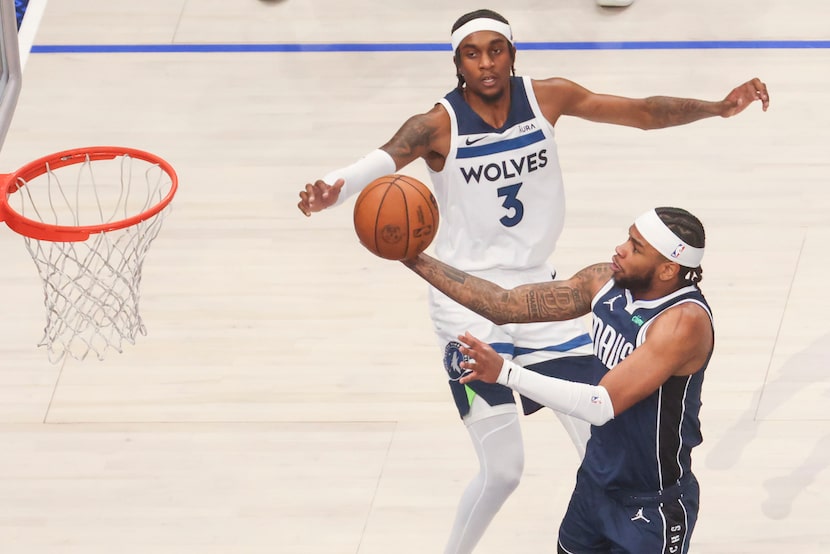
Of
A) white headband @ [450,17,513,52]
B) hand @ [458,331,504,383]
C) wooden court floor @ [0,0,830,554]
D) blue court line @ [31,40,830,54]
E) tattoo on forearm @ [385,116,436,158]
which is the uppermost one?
white headband @ [450,17,513,52]

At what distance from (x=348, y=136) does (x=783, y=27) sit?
2989 mm

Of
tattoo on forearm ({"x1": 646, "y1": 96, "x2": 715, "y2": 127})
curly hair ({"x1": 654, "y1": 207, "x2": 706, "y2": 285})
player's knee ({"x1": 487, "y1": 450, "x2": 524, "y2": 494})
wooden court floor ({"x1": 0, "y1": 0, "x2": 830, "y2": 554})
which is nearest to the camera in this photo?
curly hair ({"x1": 654, "y1": 207, "x2": 706, "y2": 285})

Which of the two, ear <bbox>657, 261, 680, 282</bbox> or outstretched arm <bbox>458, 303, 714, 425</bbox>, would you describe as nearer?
outstretched arm <bbox>458, 303, 714, 425</bbox>

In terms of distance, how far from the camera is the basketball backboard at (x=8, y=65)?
5230mm

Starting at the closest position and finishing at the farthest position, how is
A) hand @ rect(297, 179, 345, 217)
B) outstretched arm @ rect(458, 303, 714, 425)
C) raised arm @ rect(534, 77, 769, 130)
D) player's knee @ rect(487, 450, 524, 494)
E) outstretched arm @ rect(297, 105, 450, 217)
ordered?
outstretched arm @ rect(458, 303, 714, 425), hand @ rect(297, 179, 345, 217), outstretched arm @ rect(297, 105, 450, 217), player's knee @ rect(487, 450, 524, 494), raised arm @ rect(534, 77, 769, 130)

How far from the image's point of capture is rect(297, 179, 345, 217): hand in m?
4.43

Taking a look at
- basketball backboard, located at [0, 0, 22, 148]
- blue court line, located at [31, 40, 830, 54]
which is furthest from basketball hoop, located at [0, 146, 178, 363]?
blue court line, located at [31, 40, 830, 54]

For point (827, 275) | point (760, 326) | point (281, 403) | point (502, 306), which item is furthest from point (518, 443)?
point (827, 275)

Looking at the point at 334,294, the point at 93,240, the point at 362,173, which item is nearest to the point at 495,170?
the point at 362,173

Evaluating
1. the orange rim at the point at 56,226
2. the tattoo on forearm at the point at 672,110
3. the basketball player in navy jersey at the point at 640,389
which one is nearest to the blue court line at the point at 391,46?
the tattoo on forearm at the point at 672,110

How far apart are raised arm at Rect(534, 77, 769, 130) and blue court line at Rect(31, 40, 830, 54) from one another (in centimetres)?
344

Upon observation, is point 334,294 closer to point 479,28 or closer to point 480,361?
point 479,28

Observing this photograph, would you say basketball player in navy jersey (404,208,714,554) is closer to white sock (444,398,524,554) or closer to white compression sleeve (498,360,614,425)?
white compression sleeve (498,360,614,425)

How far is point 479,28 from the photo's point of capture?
476 centimetres
